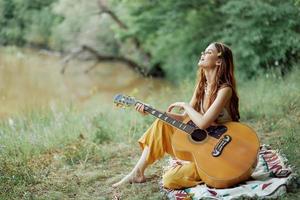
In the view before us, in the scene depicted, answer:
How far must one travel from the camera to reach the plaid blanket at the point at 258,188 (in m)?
3.64

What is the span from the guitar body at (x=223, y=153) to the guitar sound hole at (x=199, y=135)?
0.02 metres

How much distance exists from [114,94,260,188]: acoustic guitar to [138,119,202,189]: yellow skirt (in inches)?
3.8

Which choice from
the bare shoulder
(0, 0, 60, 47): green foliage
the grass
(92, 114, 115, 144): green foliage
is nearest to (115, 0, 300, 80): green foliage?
the grass

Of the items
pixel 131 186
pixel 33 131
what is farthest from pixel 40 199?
pixel 33 131

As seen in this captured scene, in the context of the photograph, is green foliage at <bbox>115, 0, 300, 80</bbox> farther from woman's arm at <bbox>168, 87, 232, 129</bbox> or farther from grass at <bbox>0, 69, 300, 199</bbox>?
woman's arm at <bbox>168, 87, 232, 129</bbox>

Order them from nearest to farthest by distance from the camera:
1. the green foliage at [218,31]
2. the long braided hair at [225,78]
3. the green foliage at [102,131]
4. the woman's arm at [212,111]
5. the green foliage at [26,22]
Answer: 1. the woman's arm at [212,111]
2. the long braided hair at [225,78]
3. the green foliage at [102,131]
4. the green foliage at [218,31]
5. the green foliage at [26,22]

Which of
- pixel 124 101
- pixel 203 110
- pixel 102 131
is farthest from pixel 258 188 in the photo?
pixel 102 131

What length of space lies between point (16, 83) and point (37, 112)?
881 centimetres

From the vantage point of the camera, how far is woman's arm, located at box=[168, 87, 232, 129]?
151 inches

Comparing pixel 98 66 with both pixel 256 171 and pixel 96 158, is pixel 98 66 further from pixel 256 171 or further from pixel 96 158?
pixel 256 171

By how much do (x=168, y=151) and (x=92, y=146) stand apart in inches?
52.5

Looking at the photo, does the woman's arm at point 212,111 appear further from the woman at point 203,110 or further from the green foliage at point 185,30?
the green foliage at point 185,30

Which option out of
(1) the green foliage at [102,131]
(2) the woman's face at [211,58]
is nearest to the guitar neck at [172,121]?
(2) the woman's face at [211,58]

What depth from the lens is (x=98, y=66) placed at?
721 inches
